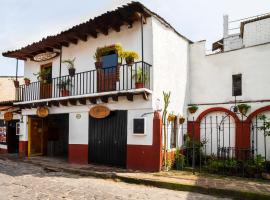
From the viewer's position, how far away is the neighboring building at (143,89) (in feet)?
37.5

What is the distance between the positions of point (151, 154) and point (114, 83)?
11.4 ft

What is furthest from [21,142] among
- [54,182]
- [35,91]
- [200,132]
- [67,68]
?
[200,132]

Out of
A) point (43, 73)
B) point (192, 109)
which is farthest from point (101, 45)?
point (192, 109)

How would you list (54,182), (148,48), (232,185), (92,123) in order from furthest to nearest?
(92,123)
(148,48)
(54,182)
(232,185)

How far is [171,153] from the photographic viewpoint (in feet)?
40.2

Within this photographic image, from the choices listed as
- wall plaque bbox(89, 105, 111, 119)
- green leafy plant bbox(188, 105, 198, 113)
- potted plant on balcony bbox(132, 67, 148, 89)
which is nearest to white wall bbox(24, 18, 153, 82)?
potted plant on balcony bbox(132, 67, 148, 89)

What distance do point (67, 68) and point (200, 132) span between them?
7.48 m

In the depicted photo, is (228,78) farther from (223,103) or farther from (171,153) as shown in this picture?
(171,153)

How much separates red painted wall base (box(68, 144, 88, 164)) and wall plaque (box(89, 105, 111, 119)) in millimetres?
1788

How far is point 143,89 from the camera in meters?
10.7

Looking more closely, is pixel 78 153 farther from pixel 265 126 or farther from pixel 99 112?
pixel 265 126

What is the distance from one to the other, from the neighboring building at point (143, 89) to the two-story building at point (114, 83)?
0.13 feet

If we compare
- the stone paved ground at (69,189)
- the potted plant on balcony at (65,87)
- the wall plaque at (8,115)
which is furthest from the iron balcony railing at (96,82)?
the stone paved ground at (69,189)

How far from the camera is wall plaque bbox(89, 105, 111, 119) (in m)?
12.2
